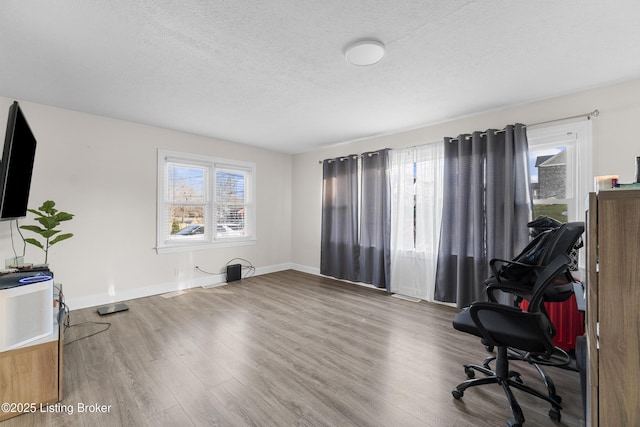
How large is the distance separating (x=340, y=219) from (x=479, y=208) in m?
2.29

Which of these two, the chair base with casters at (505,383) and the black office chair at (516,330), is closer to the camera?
the black office chair at (516,330)

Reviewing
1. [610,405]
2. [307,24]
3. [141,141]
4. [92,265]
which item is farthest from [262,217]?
[610,405]

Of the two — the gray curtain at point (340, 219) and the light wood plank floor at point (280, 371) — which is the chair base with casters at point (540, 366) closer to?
the light wood plank floor at point (280, 371)

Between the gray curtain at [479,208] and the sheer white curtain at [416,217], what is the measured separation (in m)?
0.17

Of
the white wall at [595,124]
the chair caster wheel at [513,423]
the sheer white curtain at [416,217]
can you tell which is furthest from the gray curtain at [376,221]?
the chair caster wheel at [513,423]

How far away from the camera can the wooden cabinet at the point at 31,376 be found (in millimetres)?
1608

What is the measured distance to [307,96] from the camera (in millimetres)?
2930

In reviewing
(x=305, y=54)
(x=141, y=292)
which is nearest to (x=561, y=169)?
(x=305, y=54)

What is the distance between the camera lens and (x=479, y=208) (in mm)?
3262

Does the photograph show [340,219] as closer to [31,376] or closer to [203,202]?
[203,202]

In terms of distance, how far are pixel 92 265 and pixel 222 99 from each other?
282 cm

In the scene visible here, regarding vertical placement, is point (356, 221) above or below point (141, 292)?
above

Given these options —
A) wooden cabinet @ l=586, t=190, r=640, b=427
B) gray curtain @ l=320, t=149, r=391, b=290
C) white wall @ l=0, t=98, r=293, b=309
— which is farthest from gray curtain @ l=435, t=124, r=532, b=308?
white wall @ l=0, t=98, r=293, b=309

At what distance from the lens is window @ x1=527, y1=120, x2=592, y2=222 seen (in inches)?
106
